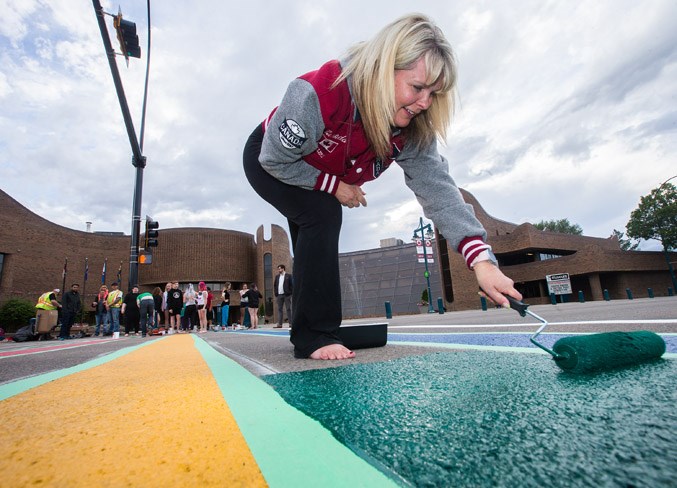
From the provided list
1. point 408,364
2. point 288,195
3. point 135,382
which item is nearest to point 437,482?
point 408,364

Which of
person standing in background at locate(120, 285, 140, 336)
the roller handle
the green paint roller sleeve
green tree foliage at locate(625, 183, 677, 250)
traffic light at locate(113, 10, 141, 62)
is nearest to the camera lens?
the green paint roller sleeve

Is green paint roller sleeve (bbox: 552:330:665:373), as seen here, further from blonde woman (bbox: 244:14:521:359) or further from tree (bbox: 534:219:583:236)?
tree (bbox: 534:219:583:236)

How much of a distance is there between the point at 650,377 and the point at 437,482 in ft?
2.34

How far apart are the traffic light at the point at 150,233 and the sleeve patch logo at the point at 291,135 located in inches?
348

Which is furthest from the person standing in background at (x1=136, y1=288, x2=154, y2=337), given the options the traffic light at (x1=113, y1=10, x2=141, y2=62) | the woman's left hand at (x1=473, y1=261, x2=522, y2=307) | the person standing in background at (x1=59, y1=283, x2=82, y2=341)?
the woman's left hand at (x1=473, y1=261, x2=522, y2=307)

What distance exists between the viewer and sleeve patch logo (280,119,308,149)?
5.24 ft

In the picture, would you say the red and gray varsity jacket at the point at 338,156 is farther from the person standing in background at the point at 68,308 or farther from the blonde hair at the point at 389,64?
the person standing in background at the point at 68,308

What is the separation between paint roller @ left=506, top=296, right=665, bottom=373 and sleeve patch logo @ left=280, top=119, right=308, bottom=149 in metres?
1.28

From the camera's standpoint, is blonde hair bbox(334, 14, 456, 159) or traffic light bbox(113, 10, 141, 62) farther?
traffic light bbox(113, 10, 141, 62)

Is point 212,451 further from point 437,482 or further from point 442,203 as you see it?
point 442,203

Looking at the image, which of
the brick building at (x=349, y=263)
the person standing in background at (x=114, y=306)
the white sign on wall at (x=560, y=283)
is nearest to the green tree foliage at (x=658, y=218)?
the brick building at (x=349, y=263)

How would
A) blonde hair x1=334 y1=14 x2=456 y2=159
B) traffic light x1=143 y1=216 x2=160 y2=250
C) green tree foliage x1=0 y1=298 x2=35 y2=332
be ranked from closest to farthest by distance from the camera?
1. blonde hair x1=334 y1=14 x2=456 y2=159
2. traffic light x1=143 y1=216 x2=160 y2=250
3. green tree foliage x1=0 y1=298 x2=35 y2=332

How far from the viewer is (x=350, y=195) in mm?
2014

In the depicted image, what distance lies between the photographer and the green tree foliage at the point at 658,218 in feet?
120
